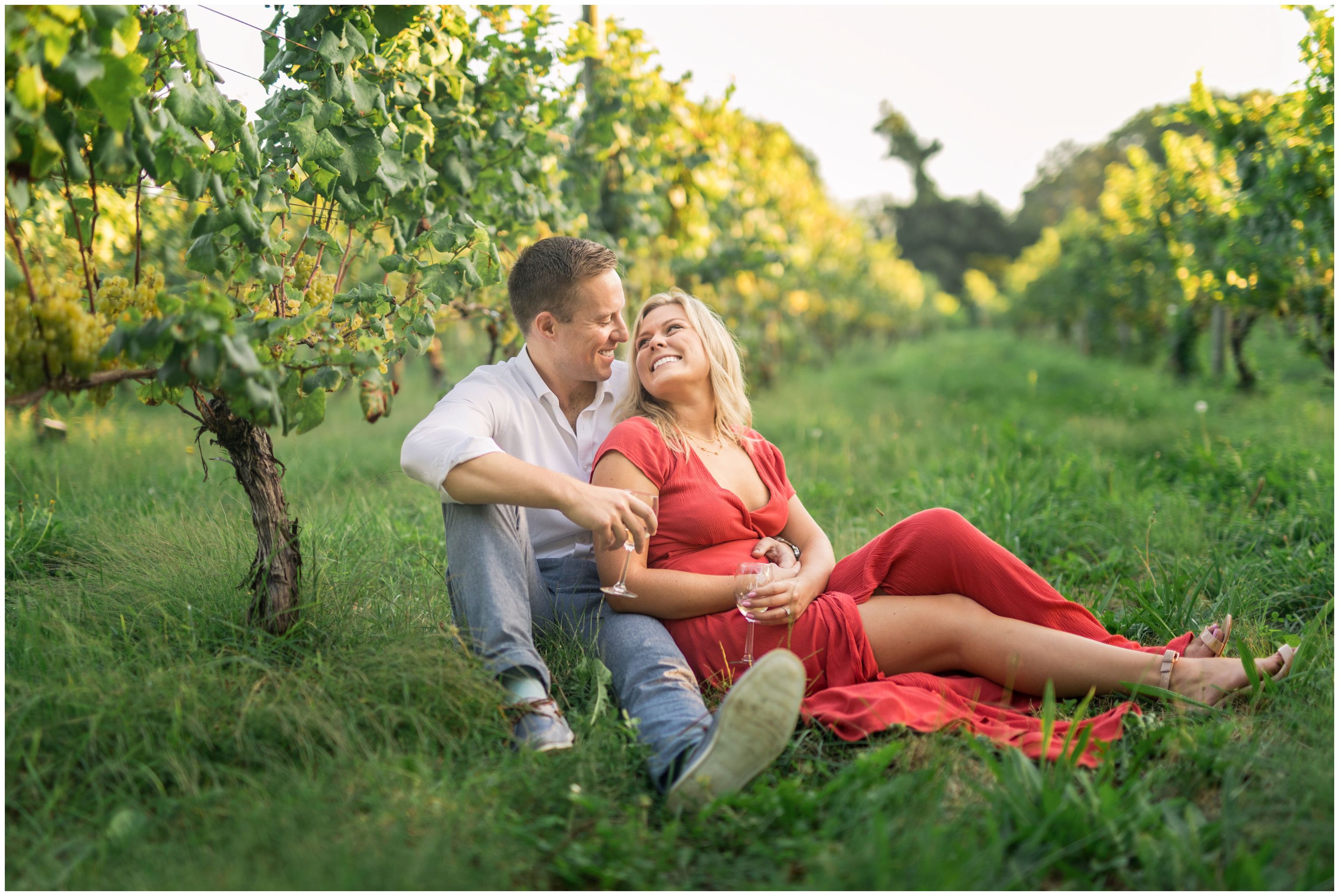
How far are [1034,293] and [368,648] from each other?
23224 millimetres

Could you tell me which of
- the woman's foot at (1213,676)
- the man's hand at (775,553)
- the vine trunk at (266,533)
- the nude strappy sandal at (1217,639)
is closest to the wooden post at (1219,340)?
the nude strappy sandal at (1217,639)

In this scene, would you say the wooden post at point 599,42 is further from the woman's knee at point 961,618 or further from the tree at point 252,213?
the woman's knee at point 961,618

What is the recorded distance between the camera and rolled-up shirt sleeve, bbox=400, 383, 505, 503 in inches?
88.3

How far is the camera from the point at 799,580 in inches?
99.6

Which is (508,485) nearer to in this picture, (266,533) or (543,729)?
(543,729)

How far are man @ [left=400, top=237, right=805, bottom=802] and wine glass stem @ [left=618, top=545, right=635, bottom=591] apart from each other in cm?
6

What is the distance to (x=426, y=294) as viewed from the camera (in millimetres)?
2705

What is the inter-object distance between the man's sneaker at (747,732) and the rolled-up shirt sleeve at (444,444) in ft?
2.93

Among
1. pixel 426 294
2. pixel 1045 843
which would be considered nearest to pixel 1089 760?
pixel 1045 843

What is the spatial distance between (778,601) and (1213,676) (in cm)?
122

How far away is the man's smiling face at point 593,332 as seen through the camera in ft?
9.19

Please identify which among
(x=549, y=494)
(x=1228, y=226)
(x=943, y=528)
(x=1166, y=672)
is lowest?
(x=1166, y=672)

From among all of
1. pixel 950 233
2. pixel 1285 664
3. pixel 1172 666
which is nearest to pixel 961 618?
pixel 1172 666

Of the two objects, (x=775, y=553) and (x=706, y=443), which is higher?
(x=706, y=443)
